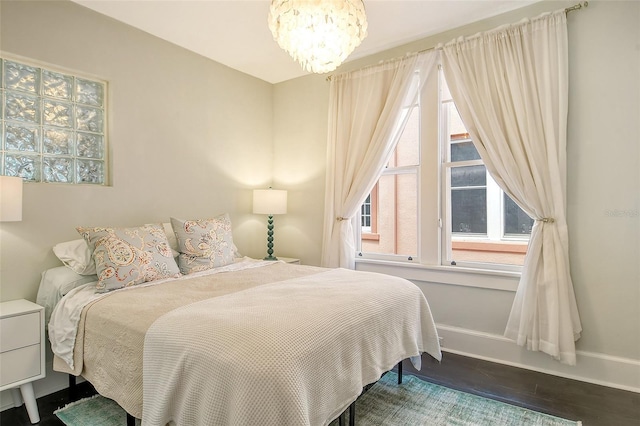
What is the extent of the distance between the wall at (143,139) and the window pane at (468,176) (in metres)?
2.20

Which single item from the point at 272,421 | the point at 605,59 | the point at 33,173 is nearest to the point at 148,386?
the point at 272,421

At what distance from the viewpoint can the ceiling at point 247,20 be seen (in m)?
2.62

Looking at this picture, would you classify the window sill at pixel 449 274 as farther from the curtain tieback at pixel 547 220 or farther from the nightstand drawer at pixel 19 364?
A: the nightstand drawer at pixel 19 364

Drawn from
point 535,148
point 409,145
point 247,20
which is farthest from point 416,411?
point 247,20

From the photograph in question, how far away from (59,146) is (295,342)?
95.5 inches

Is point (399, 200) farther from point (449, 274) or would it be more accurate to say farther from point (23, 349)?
point (23, 349)

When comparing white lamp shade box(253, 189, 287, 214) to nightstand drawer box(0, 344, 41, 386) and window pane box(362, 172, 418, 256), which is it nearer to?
window pane box(362, 172, 418, 256)

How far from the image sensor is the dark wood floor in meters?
2.01

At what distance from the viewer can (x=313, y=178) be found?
3.94m

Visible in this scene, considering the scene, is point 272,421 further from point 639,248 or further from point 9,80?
point 9,80

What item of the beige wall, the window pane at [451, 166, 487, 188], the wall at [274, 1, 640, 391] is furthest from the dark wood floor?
the window pane at [451, 166, 487, 188]

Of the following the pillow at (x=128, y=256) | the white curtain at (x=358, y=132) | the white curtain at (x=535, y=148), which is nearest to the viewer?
the pillow at (x=128, y=256)

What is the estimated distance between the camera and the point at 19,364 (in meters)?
1.93

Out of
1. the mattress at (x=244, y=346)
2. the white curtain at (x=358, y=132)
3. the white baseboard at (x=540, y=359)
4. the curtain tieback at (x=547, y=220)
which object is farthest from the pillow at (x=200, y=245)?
the curtain tieback at (x=547, y=220)
